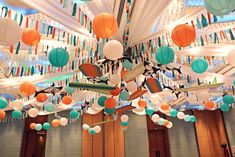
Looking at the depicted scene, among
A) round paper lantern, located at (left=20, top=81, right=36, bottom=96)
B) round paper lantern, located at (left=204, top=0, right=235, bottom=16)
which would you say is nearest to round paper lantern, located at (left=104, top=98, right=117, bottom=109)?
round paper lantern, located at (left=20, top=81, right=36, bottom=96)

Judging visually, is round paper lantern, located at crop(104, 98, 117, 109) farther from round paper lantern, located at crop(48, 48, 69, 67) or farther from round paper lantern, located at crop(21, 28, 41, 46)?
round paper lantern, located at crop(21, 28, 41, 46)

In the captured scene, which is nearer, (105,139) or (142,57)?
(142,57)

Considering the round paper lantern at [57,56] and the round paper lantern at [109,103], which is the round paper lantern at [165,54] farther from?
the round paper lantern at [109,103]

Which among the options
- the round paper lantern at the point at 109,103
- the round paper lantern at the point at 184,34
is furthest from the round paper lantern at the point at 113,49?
the round paper lantern at the point at 109,103

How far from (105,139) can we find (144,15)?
5.29 meters

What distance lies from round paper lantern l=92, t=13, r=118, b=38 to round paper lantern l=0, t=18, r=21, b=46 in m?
0.57

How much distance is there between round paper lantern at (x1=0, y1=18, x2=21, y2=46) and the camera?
149cm

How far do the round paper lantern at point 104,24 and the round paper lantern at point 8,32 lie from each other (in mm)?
570

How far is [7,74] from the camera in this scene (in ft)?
10.8

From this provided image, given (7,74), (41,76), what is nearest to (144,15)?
(41,76)

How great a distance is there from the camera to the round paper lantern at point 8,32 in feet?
4.90

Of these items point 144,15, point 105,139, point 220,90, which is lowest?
point 105,139

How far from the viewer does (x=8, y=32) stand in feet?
4.94

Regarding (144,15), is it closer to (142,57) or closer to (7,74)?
(142,57)
